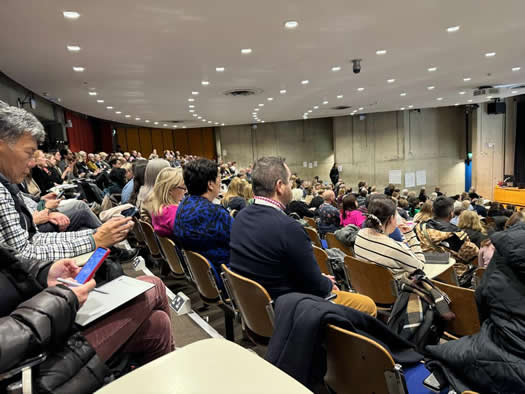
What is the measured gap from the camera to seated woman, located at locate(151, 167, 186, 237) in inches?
118

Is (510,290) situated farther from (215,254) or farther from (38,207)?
(38,207)

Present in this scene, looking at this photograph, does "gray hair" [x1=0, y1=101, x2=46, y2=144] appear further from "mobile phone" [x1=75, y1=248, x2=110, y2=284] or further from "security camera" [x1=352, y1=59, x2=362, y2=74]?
"security camera" [x1=352, y1=59, x2=362, y2=74]

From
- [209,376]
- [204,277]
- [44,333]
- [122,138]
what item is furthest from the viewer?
[122,138]

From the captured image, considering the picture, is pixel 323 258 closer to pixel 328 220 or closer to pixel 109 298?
pixel 328 220

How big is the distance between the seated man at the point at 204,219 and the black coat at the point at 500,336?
1529mm

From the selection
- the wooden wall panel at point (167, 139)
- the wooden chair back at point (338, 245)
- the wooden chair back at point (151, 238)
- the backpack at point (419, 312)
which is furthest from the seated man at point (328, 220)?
the wooden wall panel at point (167, 139)

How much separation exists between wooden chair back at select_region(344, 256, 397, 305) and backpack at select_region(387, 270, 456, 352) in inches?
24.0

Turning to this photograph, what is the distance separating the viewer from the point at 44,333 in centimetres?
102

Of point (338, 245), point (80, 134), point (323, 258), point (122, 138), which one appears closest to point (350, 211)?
point (338, 245)

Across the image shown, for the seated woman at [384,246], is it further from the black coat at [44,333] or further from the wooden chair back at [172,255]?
the black coat at [44,333]

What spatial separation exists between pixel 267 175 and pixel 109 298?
1.08m

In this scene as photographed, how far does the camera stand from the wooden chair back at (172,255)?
2.92m

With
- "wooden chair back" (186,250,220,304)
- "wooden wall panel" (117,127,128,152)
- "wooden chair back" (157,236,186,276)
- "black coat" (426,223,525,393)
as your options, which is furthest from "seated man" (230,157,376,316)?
"wooden wall panel" (117,127,128,152)

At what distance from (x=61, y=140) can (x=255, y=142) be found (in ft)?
37.3
